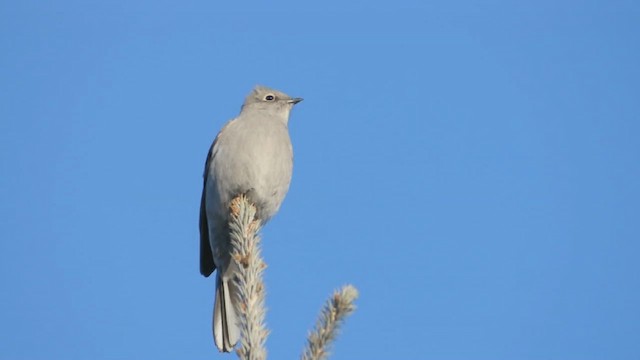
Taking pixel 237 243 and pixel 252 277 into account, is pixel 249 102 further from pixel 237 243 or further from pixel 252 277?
pixel 252 277

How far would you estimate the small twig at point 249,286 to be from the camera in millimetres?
3693

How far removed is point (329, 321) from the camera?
3.64 meters

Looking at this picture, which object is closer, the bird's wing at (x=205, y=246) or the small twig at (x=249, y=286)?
the small twig at (x=249, y=286)

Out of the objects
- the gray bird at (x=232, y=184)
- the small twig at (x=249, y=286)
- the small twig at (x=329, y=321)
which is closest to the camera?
the small twig at (x=329, y=321)

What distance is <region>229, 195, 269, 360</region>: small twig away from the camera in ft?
12.1

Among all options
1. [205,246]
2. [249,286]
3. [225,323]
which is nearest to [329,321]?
[249,286]

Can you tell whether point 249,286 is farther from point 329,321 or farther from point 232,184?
point 232,184

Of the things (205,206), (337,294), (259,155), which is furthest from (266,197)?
(337,294)

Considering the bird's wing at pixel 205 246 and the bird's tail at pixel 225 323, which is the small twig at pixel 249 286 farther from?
the bird's wing at pixel 205 246

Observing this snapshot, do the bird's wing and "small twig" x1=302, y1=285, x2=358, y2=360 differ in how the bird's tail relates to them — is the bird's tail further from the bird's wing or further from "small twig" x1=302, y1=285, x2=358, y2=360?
"small twig" x1=302, y1=285, x2=358, y2=360

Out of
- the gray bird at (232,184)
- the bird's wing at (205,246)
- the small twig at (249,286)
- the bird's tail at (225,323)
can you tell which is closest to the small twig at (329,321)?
the small twig at (249,286)

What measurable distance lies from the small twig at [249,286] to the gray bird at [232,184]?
4.85ft

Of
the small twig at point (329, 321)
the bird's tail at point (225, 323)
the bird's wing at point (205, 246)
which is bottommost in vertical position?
the small twig at point (329, 321)

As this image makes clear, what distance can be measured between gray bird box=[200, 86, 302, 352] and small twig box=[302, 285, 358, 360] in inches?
147
